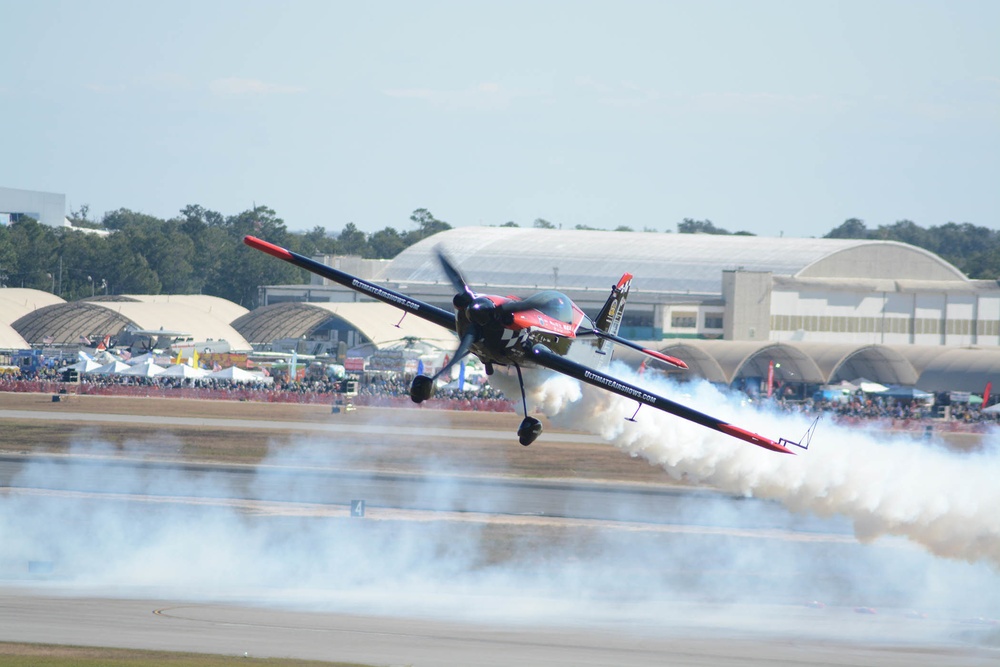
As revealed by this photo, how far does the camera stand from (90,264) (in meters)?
200

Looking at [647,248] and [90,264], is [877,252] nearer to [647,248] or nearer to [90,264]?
[647,248]

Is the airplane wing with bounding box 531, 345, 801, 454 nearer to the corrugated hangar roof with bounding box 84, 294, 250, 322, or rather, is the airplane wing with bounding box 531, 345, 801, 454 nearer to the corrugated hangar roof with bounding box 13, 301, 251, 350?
the corrugated hangar roof with bounding box 13, 301, 251, 350

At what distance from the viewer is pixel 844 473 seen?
43625mm

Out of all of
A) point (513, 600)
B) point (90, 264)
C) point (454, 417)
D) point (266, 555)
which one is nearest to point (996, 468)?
point (513, 600)

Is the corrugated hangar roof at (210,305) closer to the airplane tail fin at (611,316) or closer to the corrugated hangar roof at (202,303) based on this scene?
the corrugated hangar roof at (202,303)

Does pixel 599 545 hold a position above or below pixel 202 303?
below

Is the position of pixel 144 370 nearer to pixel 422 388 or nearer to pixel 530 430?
pixel 530 430

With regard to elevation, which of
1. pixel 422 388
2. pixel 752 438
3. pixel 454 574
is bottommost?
pixel 454 574

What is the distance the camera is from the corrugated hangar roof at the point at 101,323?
141 m

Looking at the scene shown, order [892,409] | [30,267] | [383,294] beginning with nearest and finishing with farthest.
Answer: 1. [383,294]
2. [892,409]
3. [30,267]

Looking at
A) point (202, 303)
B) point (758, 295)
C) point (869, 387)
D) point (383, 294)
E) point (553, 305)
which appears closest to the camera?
point (553, 305)

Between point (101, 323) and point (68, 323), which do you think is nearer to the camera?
point (68, 323)

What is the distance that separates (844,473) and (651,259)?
109 metres

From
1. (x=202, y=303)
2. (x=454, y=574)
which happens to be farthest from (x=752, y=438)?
(x=202, y=303)
